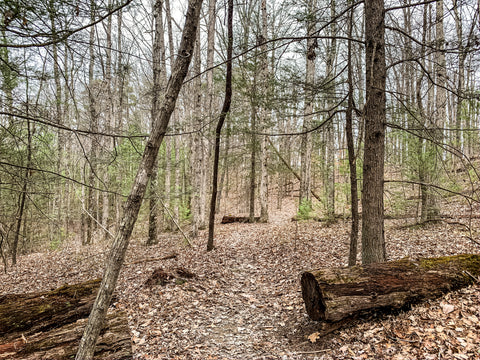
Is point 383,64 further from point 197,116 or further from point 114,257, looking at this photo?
point 197,116

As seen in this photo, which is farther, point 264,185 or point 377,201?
point 264,185

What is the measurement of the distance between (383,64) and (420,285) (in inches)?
137

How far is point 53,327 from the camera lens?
3.77m

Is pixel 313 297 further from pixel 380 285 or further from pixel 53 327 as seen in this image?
pixel 53 327

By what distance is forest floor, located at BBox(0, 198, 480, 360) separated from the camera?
11.0 feet

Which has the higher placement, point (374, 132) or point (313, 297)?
point (374, 132)

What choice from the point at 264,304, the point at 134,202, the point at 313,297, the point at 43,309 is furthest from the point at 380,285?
the point at 43,309

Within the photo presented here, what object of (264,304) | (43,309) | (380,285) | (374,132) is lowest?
(264,304)

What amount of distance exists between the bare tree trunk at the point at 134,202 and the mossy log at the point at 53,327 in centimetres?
133

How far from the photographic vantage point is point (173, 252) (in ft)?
28.5

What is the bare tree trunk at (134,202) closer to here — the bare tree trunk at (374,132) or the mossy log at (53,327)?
the mossy log at (53,327)

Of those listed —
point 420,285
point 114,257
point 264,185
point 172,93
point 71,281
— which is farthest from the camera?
point 264,185

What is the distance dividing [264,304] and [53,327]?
3.46 meters

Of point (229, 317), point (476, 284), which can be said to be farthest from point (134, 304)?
point (476, 284)
